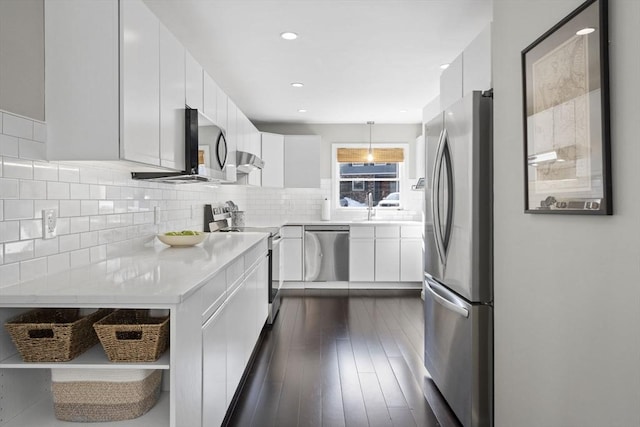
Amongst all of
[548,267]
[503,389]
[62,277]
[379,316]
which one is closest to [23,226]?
[62,277]

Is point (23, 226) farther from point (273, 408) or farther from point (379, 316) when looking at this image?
point (379, 316)

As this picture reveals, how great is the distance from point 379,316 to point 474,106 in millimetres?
2866

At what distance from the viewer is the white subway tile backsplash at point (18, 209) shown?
5.06 ft

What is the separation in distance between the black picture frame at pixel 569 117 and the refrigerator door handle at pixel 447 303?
2.44 ft

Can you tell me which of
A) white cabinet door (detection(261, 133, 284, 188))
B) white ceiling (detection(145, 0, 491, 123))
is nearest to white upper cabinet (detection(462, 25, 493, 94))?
white ceiling (detection(145, 0, 491, 123))

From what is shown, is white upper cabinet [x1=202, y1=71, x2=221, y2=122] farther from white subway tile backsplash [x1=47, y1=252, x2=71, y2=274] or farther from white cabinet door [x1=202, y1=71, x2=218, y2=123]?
white subway tile backsplash [x1=47, y1=252, x2=71, y2=274]

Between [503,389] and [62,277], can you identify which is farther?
[503,389]

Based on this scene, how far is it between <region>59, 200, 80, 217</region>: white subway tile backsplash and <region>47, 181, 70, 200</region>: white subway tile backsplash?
1.1 inches

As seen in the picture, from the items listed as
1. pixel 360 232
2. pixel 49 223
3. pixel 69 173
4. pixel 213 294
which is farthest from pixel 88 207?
pixel 360 232

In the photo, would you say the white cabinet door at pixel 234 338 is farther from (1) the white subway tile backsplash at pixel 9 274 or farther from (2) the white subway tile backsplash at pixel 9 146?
(2) the white subway tile backsplash at pixel 9 146

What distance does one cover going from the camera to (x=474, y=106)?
2.09m

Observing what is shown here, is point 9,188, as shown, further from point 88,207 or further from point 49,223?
point 88,207

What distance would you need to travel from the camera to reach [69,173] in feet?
6.40

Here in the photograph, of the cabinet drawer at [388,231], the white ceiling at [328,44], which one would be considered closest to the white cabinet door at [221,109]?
the white ceiling at [328,44]
